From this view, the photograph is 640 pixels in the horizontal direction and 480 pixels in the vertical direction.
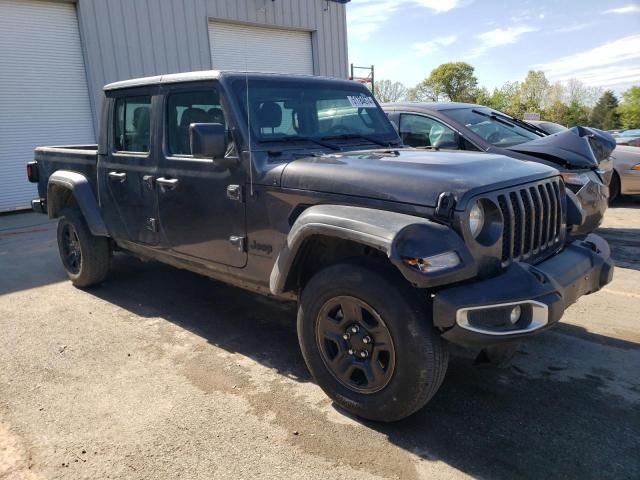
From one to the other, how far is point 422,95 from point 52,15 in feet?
175

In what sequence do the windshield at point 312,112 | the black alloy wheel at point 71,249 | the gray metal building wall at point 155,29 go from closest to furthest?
the windshield at point 312,112
the black alloy wheel at point 71,249
the gray metal building wall at point 155,29

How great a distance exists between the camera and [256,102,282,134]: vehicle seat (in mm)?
3566

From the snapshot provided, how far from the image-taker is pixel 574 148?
16.8 feet

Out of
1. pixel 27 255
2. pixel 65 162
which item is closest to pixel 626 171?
pixel 65 162

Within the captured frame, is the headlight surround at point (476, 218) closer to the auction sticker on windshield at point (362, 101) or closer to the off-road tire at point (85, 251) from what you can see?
the auction sticker on windshield at point (362, 101)

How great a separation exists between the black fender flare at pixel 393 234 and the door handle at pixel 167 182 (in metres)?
1.34

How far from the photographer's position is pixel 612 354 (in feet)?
12.2

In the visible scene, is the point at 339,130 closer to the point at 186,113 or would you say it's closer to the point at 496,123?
the point at 186,113

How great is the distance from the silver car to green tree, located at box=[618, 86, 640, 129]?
60605 millimetres

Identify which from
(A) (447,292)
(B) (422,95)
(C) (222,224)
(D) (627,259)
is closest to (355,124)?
(C) (222,224)

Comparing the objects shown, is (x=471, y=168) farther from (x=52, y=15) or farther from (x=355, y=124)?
(x=52, y=15)

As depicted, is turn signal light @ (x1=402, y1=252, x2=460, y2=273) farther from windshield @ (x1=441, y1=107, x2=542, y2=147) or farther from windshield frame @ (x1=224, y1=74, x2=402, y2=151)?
windshield @ (x1=441, y1=107, x2=542, y2=147)

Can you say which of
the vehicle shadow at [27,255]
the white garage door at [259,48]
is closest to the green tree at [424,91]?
the white garage door at [259,48]

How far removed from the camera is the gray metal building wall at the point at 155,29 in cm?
1145
